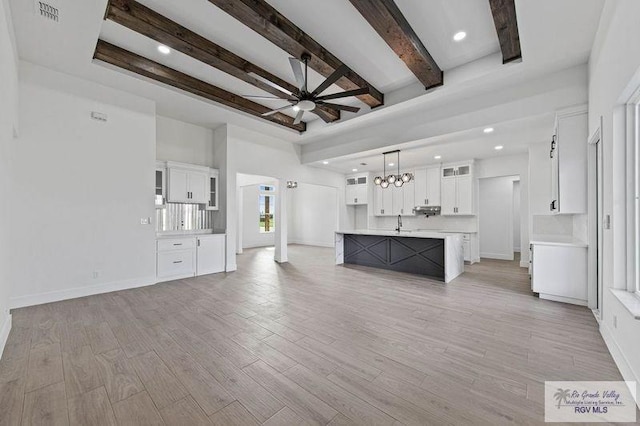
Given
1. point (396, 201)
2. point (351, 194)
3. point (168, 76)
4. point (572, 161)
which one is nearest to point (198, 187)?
point (168, 76)

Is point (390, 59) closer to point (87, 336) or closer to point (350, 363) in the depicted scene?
point (350, 363)

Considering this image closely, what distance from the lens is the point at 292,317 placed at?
11.0 feet

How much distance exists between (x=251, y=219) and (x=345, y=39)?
8548 mm

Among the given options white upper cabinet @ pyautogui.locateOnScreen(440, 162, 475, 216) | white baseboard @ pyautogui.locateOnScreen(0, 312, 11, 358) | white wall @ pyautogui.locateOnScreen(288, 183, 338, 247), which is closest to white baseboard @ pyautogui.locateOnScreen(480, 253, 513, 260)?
white upper cabinet @ pyautogui.locateOnScreen(440, 162, 475, 216)

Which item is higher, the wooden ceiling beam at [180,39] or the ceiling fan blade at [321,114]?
the wooden ceiling beam at [180,39]

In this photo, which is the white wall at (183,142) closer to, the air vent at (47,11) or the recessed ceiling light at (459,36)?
the air vent at (47,11)

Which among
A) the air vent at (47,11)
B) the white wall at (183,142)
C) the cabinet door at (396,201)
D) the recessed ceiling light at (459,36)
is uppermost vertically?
the recessed ceiling light at (459,36)

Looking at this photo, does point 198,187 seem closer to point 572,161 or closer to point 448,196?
point 572,161

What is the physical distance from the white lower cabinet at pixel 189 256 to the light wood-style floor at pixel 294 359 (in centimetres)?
99

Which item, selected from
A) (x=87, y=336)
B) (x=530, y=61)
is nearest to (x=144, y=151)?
(x=87, y=336)

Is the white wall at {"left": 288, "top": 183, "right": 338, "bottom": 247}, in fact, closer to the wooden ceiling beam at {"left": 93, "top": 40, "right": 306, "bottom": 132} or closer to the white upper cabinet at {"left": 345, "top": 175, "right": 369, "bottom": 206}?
the white upper cabinet at {"left": 345, "top": 175, "right": 369, "bottom": 206}

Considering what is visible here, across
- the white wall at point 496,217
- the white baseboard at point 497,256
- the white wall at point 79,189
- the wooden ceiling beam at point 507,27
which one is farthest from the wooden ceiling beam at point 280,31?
the white baseboard at point 497,256

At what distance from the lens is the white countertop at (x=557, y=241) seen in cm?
379

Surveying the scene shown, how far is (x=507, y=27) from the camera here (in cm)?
310
